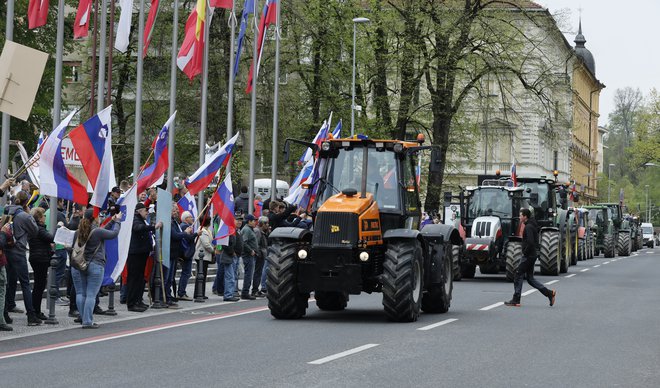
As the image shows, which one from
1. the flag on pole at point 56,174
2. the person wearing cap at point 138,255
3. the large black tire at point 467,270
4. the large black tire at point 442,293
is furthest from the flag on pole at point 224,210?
the large black tire at point 467,270

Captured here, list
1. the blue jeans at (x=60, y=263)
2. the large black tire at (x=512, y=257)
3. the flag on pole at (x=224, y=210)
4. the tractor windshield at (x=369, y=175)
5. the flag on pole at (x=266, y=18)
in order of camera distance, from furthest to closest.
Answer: the flag on pole at (x=266, y=18)
the large black tire at (x=512, y=257)
the flag on pole at (x=224, y=210)
the blue jeans at (x=60, y=263)
the tractor windshield at (x=369, y=175)

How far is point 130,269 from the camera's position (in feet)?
64.6

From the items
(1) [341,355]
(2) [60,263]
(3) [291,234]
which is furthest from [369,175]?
(1) [341,355]

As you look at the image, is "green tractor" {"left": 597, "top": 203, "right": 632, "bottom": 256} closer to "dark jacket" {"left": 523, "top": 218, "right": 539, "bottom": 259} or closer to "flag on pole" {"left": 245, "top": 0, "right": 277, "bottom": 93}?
"flag on pole" {"left": 245, "top": 0, "right": 277, "bottom": 93}

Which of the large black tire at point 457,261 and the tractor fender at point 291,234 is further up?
the tractor fender at point 291,234

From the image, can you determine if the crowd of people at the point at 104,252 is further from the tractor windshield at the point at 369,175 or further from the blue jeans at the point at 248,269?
the tractor windshield at the point at 369,175

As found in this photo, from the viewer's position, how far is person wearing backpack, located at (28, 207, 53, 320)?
17047mm

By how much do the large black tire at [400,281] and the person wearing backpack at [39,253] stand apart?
5060 mm

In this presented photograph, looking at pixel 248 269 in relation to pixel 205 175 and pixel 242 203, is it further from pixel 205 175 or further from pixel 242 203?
pixel 242 203

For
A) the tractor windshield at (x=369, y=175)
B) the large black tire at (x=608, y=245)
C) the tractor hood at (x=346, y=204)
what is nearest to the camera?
the tractor hood at (x=346, y=204)

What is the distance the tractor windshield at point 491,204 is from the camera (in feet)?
105

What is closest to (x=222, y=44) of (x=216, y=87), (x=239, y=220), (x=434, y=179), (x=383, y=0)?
(x=216, y=87)

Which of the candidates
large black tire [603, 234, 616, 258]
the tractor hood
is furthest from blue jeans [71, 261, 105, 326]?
large black tire [603, 234, 616, 258]

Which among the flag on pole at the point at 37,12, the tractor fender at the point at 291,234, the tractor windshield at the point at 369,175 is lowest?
the tractor fender at the point at 291,234
